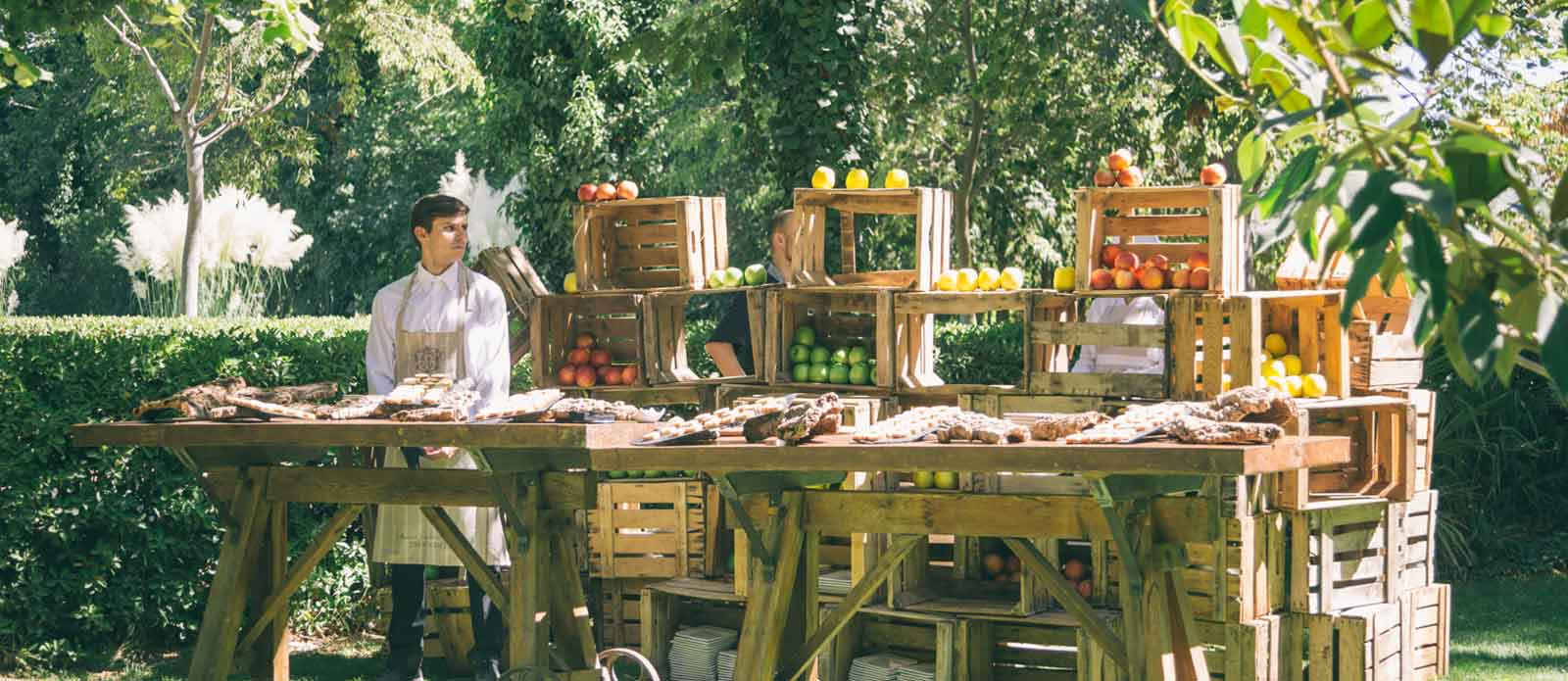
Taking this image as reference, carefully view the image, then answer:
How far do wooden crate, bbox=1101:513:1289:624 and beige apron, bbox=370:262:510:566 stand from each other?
2.53 m

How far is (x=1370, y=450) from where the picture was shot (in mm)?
7414

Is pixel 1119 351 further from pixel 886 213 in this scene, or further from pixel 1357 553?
pixel 1357 553

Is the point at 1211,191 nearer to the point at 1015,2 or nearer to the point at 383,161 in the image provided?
the point at 1015,2

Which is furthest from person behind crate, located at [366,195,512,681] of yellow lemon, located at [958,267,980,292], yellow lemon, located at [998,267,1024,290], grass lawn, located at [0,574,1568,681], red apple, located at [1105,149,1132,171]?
red apple, located at [1105,149,1132,171]

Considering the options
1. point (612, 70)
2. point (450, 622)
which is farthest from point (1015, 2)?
point (450, 622)

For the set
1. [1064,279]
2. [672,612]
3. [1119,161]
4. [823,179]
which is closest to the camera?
[1119,161]

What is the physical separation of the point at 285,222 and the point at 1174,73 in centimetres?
945

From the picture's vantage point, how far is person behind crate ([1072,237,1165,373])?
7625 millimetres

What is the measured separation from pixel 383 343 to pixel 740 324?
192 cm

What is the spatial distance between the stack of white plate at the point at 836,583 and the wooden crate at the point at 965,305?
0.90m

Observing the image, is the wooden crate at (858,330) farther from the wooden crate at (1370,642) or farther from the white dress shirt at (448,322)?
the wooden crate at (1370,642)

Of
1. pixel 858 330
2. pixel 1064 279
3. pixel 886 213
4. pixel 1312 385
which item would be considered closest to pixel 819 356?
pixel 858 330

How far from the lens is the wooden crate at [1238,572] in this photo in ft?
21.7

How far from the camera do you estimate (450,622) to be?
7.87 metres
